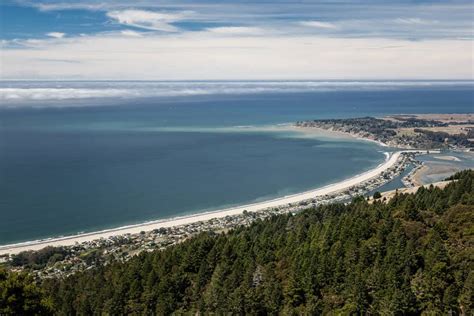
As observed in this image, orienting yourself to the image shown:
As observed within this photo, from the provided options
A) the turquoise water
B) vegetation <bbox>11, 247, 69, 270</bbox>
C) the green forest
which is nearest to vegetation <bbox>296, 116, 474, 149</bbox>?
the turquoise water

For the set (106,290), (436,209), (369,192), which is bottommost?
(369,192)

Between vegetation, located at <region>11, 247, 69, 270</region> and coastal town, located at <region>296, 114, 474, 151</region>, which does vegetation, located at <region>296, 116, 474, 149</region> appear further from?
vegetation, located at <region>11, 247, 69, 270</region>

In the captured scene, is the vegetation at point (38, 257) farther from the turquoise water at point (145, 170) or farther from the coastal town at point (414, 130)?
the coastal town at point (414, 130)

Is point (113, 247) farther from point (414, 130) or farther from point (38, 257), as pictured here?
point (414, 130)

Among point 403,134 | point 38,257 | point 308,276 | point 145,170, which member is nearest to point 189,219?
point 38,257

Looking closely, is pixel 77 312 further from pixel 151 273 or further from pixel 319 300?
pixel 319 300

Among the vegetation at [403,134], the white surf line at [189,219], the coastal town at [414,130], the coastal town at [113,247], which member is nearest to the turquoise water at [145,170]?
the white surf line at [189,219]

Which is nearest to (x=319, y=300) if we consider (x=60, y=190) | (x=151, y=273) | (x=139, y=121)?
(x=151, y=273)
